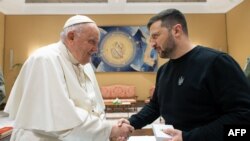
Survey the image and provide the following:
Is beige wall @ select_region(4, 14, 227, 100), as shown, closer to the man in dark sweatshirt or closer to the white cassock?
the man in dark sweatshirt

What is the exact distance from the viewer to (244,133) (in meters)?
1.21

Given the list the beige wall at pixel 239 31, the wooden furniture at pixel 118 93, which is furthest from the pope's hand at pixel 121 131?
the wooden furniture at pixel 118 93

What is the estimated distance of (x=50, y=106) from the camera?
4.92 ft

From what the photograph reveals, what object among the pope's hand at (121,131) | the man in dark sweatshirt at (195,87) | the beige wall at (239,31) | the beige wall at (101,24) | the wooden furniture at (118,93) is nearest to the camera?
the man in dark sweatshirt at (195,87)

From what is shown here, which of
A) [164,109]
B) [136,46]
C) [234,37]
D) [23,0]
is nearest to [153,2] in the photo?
[136,46]

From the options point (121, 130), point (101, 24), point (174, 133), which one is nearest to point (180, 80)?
point (174, 133)

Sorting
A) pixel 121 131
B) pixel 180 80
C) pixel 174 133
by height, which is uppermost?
pixel 180 80

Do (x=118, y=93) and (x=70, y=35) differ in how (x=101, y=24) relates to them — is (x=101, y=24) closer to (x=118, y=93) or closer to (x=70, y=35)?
(x=118, y=93)

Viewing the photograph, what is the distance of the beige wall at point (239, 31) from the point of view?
27.7ft

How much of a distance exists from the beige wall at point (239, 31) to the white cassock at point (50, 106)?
8141mm

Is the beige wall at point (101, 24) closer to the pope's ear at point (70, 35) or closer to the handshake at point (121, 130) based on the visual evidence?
the handshake at point (121, 130)

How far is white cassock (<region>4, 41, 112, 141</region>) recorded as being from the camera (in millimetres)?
1486

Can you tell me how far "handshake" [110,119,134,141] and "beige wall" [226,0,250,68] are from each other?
7794mm

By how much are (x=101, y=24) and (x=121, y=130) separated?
8.81 metres
